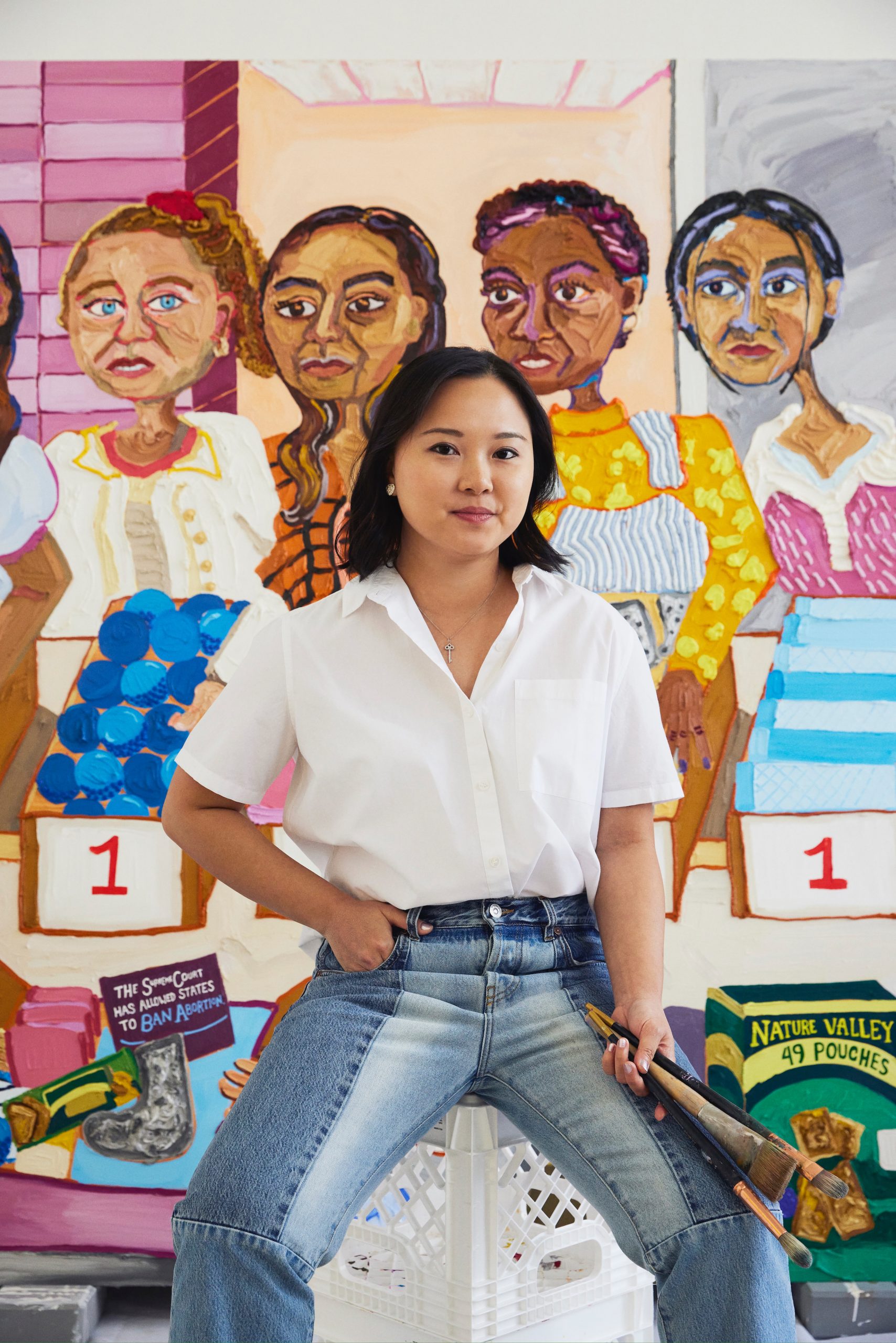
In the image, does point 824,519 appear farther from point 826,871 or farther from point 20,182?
point 20,182

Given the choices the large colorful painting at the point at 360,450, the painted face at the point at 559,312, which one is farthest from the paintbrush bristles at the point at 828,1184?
the painted face at the point at 559,312

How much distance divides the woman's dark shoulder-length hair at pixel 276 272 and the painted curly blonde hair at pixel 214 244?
4 centimetres

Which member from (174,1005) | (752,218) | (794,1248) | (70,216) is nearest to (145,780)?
(174,1005)

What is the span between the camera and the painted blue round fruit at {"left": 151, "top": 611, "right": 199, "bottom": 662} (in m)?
2.06

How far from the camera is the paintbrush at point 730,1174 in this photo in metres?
0.99

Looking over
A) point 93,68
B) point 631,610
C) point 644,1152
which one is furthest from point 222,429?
point 644,1152

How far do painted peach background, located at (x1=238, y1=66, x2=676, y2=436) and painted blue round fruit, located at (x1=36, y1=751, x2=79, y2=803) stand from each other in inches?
28.8

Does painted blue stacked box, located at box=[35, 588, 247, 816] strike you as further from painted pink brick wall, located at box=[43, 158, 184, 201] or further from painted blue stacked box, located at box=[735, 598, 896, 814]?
painted blue stacked box, located at box=[735, 598, 896, 814]

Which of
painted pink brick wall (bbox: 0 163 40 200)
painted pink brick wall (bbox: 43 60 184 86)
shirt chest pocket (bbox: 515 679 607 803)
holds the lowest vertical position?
shirt chest pocket (bbox: 515 679 607 803)

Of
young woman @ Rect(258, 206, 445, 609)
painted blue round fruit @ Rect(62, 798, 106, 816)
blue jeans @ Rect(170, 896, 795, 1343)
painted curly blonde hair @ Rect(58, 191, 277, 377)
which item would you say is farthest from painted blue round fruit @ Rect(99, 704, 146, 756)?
blue jeans @ Rect(170, 896, 795, 1343)

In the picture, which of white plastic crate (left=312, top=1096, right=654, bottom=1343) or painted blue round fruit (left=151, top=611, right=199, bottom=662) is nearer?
white plastic crate (left=312, top=1096, right=654, bottom=1343)

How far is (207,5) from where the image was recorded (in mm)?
2064

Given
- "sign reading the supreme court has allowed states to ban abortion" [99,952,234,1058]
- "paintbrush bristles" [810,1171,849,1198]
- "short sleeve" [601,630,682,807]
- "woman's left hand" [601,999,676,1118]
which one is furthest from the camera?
"sign reading the supreme court has allowed states to ban abortion" [99,952,234,1058]

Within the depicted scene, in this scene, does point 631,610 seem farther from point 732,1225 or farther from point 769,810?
point 732,1225
